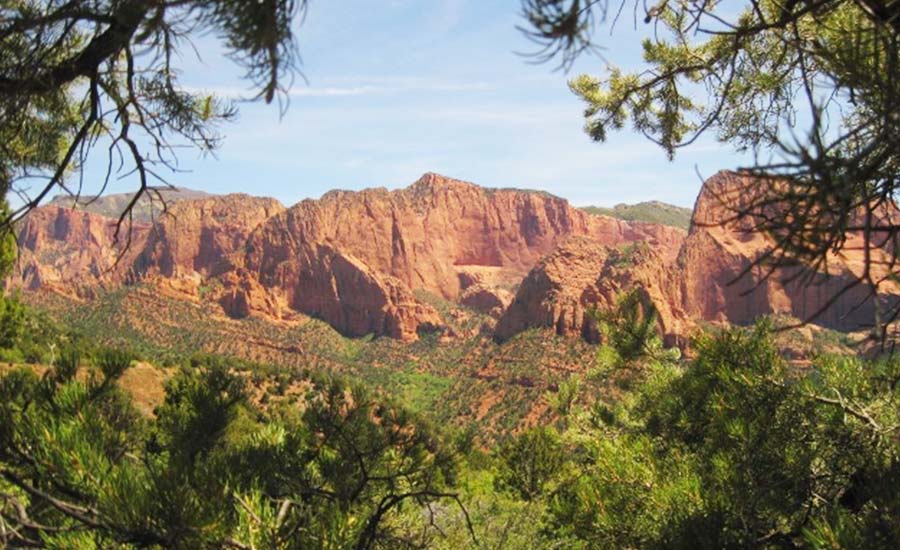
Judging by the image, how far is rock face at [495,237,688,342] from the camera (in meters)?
78.6

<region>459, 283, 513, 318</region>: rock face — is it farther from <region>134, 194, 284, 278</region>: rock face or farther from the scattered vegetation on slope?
the scattered vegetation on slope

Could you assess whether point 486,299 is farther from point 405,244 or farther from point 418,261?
point 405,244

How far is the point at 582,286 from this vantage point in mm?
87375

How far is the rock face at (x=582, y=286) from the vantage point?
78.6 m

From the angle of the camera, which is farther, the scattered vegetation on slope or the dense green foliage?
the scattered vegetation on slope

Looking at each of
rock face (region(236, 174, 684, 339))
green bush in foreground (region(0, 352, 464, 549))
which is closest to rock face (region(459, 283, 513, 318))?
rock face (region(236, 174, 684, 339))

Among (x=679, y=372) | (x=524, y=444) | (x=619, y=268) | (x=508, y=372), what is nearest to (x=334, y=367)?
(x=508, y=372)

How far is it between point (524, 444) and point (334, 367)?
2979 inches

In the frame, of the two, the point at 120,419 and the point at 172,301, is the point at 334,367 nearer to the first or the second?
the point at 172,301

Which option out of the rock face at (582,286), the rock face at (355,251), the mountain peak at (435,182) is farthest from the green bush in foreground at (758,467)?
the mountain peak at (435,182)

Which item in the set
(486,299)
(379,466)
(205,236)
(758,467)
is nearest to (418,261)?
(486,299)

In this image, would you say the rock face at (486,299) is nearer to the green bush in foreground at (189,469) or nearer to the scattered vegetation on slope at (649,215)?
the scattered vegetation on slope at (649,215)

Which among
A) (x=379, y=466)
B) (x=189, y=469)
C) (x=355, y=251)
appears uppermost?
(x=355, y=251)

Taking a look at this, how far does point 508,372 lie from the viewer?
75250 millimetres
